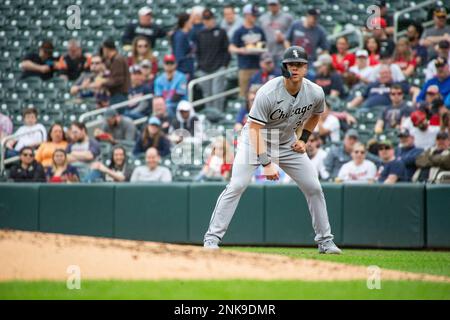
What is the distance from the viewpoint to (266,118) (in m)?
7.59

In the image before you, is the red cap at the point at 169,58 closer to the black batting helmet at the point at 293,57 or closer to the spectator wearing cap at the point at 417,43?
the spectator wearing cap at the point at 417,43

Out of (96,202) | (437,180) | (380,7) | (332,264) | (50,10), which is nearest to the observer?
(332,264)

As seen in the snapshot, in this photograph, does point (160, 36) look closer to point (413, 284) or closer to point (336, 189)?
point (336, 189)

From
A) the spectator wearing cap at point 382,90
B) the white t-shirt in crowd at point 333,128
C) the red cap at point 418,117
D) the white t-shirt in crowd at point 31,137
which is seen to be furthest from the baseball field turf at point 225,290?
the white t-shirt in crowd at point 31,137

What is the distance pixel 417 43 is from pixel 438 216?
12.3 ft

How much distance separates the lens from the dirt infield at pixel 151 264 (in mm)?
6121

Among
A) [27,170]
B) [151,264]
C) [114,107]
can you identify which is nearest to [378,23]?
[114,107]

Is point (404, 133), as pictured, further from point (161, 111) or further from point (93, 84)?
point (93, 84)

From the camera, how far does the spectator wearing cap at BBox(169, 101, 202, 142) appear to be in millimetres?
12492

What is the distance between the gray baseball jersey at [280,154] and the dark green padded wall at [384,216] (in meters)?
2.81

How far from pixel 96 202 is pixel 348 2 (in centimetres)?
589

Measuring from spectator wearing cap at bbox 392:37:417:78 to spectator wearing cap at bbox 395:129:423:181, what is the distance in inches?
77.7

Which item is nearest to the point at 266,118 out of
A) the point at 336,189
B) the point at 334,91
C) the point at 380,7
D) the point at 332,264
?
the point at 332,264

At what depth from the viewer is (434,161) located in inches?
417
